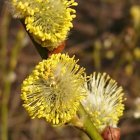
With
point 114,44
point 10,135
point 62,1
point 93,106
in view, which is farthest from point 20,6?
point 10,135

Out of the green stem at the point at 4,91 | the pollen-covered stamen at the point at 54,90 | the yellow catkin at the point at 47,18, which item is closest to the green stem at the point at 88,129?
the pollen-covered stamen at the point at 54,90

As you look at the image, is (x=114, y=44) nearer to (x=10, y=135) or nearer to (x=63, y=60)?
(x=10, y=135)

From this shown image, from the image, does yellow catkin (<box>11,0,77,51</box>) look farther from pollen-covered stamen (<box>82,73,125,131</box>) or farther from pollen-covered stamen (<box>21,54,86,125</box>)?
pollen-covered stamen (<box>82,73,125,131</box>)

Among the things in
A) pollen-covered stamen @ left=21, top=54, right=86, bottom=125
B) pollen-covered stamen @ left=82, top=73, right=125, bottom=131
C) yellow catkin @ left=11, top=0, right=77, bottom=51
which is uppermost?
yellow catkin @ left=11, top=0, right=77, bottom=51

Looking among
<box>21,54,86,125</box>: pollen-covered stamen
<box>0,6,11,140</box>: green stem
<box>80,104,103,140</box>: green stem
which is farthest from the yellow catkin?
<box>0,6,11,140</box>: green stem

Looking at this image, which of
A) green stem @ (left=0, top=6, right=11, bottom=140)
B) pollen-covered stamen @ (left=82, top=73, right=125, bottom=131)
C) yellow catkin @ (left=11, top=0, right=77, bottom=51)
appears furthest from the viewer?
green stem @ (left=0, top=6, right=11, bottom=140)

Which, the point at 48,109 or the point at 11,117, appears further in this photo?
the point at 11,117
